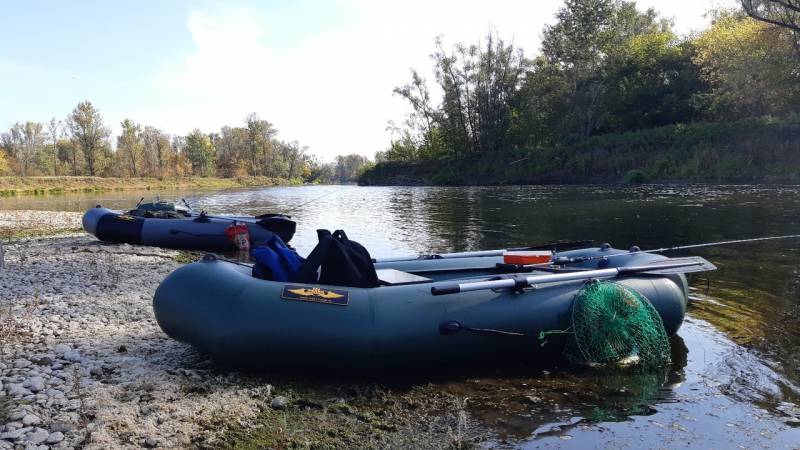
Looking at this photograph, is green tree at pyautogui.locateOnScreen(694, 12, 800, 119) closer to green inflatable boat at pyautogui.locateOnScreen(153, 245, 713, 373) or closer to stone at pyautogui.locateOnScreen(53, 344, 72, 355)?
green inflatable boat at pyautogui.locateOnScreen(153, 245, 713, 373)

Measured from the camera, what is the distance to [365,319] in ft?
13.3

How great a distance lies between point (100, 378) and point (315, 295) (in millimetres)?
1579

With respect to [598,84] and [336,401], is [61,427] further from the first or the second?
[598,84]

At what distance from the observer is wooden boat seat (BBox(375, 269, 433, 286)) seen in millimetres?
4709

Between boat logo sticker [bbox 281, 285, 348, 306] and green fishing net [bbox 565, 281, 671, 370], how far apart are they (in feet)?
6.36

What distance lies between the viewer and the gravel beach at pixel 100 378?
309 centimetres

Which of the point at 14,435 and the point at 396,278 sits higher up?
the point at 396,278

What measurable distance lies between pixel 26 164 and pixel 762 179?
61661 millimetres

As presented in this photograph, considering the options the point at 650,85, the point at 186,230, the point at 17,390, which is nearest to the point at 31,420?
the point at 17,390

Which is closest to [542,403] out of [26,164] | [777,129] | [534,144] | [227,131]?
[777,129]

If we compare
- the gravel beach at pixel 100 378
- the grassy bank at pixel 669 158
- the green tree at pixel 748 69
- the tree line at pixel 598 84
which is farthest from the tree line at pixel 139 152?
the gravel beach at pixel 100 378

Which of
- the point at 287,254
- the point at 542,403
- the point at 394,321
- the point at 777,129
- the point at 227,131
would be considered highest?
the point at 227,131

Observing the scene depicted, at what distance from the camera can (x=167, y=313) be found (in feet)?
14.1

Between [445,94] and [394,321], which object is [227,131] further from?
[394,321]
